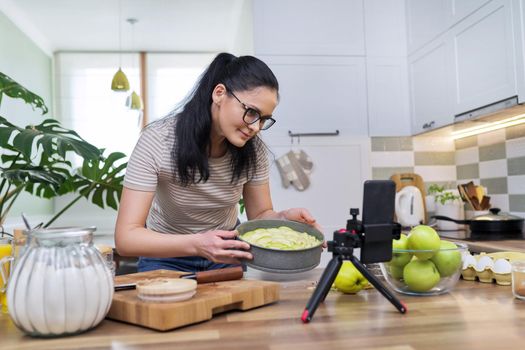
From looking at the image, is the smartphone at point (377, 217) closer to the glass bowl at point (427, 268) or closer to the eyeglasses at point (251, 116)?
the glass bowl at point (427, 268)

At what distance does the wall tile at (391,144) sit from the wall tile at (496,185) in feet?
1.99

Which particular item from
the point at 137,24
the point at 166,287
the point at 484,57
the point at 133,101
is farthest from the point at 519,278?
the point at 137,24

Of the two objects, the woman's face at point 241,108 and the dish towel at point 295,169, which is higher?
the woman's face at point 241,108

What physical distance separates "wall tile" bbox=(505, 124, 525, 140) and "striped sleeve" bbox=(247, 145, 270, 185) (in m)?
1.80

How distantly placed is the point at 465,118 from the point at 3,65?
3.79m

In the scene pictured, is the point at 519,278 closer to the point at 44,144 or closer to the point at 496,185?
the point at 44,144

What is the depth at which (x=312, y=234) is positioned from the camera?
1.18 meters

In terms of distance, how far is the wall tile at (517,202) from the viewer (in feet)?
9.18

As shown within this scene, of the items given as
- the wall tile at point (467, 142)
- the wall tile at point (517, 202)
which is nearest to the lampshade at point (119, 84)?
the wall tile at point (467, 142)

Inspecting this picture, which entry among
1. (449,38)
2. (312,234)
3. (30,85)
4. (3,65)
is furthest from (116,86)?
(312,234)

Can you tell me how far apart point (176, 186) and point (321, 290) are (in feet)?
2.41

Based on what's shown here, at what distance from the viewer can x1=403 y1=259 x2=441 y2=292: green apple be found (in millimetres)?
1083

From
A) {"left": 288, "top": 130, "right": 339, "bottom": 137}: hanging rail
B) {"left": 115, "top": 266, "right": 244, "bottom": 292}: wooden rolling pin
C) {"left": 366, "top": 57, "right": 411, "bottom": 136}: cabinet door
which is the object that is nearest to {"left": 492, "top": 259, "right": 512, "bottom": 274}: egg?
{"left": 115, "top": 266, "right": 244, "bottom": 292}: wooden rolling pin

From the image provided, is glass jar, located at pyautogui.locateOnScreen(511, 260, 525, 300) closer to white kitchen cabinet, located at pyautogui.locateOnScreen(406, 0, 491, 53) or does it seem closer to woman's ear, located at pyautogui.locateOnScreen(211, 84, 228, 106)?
woman's ear, located at pyautogui.locateOnScreen(211, 84, 228, 106)
